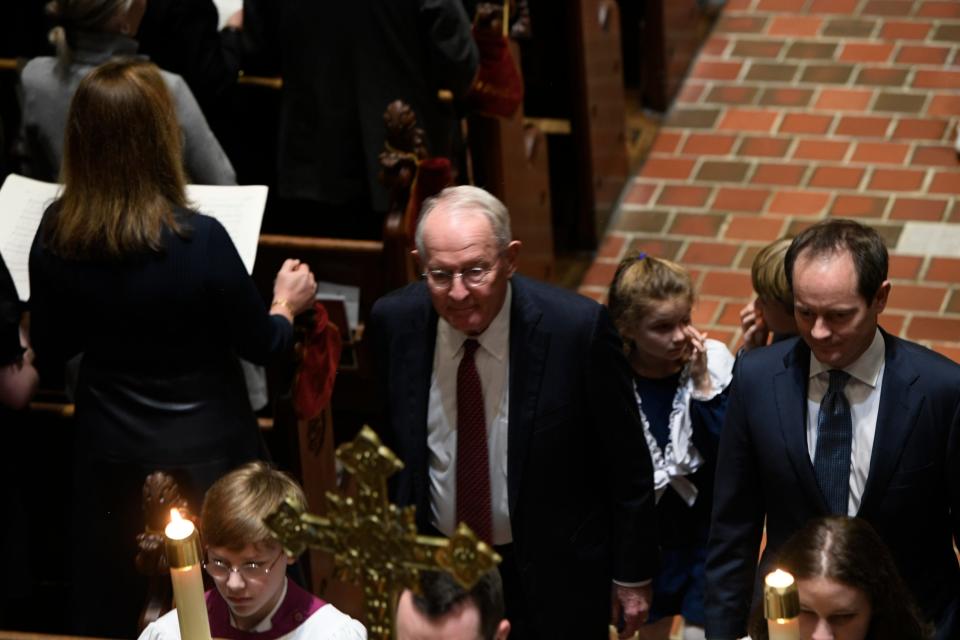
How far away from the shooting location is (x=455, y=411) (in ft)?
11.1

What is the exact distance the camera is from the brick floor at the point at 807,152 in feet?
19.0

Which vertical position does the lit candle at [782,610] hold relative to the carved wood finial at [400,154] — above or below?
below

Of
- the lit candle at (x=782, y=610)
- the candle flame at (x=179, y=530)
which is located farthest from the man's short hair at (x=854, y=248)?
the candle flame at (x=179, y=530)

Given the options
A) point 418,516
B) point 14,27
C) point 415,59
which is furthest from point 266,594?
→ point 14,27

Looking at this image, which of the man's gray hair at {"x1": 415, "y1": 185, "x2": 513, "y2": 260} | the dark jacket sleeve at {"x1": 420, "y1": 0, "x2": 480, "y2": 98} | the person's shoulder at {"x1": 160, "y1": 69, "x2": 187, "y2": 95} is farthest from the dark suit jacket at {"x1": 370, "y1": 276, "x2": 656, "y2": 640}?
the dark jacket sleeve at {"x1": 420, "y1": 0, "x2": 480, "y2": 98}

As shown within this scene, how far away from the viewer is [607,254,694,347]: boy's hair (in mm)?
3820

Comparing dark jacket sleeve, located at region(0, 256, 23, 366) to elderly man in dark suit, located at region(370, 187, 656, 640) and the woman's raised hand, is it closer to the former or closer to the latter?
the woman's raised hand

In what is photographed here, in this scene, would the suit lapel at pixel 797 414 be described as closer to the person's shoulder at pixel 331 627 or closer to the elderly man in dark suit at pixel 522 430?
the elderly man in dark suit at pixel 522 430

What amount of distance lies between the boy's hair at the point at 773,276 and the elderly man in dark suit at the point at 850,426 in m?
0.45

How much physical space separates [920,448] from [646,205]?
3.30 m

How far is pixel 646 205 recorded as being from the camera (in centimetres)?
630

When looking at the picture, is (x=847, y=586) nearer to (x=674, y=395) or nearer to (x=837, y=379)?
(x=837, y=379)

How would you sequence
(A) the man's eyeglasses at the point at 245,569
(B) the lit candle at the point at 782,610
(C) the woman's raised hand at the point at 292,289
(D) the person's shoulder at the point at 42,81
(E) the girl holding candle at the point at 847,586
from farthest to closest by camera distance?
1. (D) the person's shoulder at the point at 42,81
2. (C) the woman's raised hand at the point at 292,289
3. (A) the man's eyeglasses at the point at 245,569
4. (E) the girl holding candle at the point at 847,586
5. (B) the lit candle at the point at 782,610

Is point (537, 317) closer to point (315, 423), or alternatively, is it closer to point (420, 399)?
point (420, 399)
